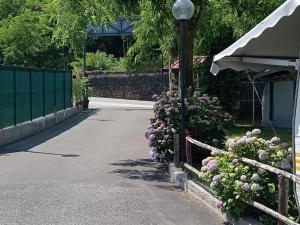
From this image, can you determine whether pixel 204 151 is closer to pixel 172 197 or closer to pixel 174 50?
pixel 172 197

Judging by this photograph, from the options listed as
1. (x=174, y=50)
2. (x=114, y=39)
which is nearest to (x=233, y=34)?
(x=174, y=50)

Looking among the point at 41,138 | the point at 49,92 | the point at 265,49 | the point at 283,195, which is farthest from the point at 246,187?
the point at 49,92

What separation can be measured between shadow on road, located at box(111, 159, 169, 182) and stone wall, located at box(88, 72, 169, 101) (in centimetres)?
3308

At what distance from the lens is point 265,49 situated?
314 inches

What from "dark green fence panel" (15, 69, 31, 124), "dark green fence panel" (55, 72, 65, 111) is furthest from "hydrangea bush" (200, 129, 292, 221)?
"dark green fence panel" (55, 72, 65, 111)

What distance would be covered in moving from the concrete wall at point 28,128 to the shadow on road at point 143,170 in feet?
16.4

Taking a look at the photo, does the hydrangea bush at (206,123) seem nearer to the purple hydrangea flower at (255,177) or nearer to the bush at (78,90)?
the purple hydrangea flower at (255,177)

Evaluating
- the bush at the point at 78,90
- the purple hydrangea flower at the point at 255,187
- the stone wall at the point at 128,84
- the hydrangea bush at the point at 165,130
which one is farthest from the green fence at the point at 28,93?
the stone wall at the point at 128,84

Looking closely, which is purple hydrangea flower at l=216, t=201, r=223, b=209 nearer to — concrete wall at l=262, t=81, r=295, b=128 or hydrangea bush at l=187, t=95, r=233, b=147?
hydrangea bush at l=187, t=95, r=233, b=147

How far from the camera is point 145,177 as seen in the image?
11453 millimetres

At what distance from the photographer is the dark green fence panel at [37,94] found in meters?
21.8

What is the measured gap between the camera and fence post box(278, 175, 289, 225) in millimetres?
6156

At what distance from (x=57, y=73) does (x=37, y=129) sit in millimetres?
6718

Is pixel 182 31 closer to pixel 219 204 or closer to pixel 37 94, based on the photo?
pixel 219 204
